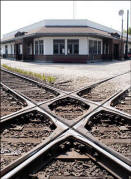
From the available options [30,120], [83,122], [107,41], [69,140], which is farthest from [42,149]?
[107,41]

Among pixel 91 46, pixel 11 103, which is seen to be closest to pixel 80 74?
pixel 11 103

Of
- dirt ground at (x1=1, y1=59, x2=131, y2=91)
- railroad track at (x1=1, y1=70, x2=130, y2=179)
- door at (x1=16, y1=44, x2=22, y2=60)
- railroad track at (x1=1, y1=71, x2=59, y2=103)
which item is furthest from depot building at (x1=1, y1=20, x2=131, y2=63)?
railroad track at (x1=1, y1=70, x2=130, y2=179)

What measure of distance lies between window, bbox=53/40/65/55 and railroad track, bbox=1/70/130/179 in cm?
2479

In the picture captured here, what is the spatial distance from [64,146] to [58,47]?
2671 cm

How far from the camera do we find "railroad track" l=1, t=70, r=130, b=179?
2.01 metres

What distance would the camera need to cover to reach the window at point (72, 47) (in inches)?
1105

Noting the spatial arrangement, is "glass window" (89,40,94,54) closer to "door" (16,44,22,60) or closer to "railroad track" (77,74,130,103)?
"door" (16,44,22,60)

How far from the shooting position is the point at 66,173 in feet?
6.66

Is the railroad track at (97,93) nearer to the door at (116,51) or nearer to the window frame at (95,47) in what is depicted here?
the window frame at (95,47)

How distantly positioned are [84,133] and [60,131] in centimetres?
33

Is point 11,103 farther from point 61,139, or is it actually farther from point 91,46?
point 91,46

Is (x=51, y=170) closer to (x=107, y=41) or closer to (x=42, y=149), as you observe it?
(x=42, y=149)

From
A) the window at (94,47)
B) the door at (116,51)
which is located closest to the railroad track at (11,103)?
the window at (94,47)

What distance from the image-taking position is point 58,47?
28.4 metres
